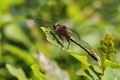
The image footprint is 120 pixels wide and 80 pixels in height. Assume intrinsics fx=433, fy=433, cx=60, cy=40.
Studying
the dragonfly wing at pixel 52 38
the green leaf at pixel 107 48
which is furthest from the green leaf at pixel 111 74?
the dragonfly wing at pixel 52 38

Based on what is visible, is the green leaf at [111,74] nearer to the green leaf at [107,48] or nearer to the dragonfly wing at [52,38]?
the green leaf at [107,48]

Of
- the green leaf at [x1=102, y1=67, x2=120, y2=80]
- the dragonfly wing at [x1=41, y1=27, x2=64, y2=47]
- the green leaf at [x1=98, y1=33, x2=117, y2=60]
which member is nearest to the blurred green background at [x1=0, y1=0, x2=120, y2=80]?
the dragonfly wing at [x1=41, y1=27, x2=64, y2=47]

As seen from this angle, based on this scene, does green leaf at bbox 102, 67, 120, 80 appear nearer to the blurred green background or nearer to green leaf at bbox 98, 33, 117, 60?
green leaf at bbox 98, 33, 117, 60

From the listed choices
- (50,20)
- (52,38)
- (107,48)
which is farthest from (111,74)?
(50,20)

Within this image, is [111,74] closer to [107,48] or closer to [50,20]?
[107,48]

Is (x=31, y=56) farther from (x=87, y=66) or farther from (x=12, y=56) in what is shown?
(x=87, y=66)

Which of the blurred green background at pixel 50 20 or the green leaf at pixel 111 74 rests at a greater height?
the blurred green background at pixel 50 20
